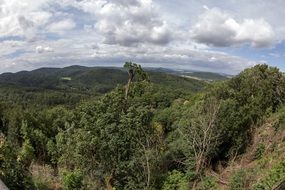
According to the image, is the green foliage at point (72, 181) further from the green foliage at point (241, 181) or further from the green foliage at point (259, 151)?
the green foliage at point (259, 151)

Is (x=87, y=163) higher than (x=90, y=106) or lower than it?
lower

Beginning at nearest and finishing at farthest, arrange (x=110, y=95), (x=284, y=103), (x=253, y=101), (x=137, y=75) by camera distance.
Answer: (x=110, y=95)
(x=137, y=75)
(x=253, y=101)
(x=284, y=103)

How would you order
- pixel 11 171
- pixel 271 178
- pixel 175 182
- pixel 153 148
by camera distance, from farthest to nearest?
pixel 153 148
pixel 175 182
pixel 271 178
pixel 11 171

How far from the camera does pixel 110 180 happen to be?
33.4m

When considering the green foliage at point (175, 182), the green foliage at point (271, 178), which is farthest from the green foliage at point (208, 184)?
the green foliage at point (271, 178)

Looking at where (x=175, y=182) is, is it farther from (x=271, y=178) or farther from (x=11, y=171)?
(x=11, y=171)

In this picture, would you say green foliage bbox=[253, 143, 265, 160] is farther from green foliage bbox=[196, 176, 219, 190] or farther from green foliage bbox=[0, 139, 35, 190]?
green foliage bbox=[0, 139, 35, 190]

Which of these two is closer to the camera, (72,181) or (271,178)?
(72,181)

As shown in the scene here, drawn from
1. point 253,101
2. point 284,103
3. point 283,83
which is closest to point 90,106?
point 253,101

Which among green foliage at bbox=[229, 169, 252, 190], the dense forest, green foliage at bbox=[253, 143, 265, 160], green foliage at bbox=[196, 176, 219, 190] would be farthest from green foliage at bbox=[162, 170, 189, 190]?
green foliage at bbox=[253, 143, 265, 160]

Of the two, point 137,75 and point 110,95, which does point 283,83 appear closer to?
point 137,75

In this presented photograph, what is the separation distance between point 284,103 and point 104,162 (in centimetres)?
3156

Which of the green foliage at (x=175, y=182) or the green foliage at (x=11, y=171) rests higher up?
the green foliage at (x=11, y=171)

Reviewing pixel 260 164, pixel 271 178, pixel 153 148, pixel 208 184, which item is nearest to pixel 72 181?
pixel 271 178
